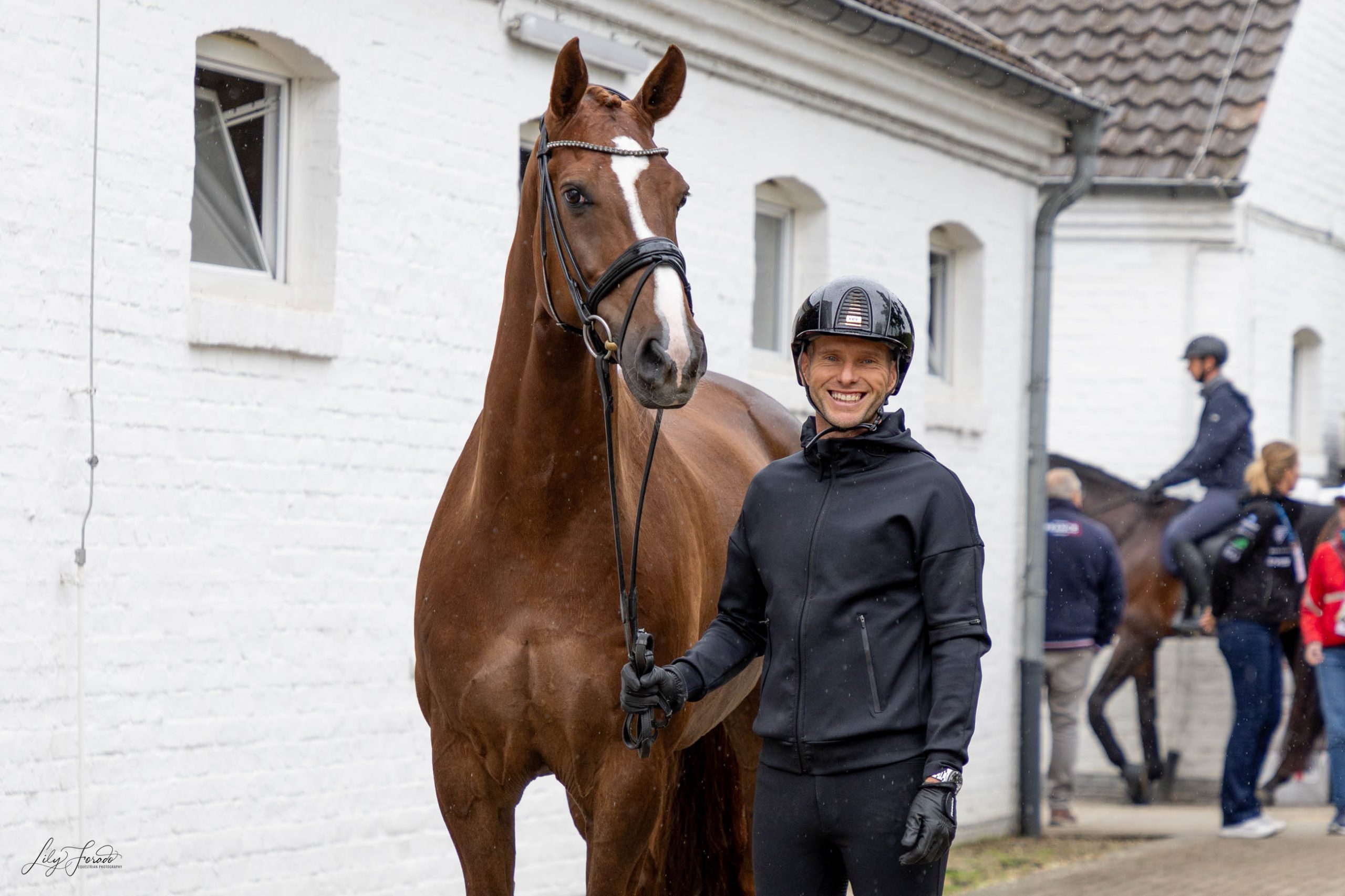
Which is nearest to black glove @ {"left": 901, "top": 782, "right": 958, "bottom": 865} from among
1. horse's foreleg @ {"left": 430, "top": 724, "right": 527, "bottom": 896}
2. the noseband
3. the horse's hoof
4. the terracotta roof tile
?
the noseband

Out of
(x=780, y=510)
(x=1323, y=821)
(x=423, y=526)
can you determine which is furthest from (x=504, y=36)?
(x=1323, y=821)

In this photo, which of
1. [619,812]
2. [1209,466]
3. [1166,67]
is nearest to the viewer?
[619,812]

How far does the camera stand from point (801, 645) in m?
3.49

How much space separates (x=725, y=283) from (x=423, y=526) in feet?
7.74

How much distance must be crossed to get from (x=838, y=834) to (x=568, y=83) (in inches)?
67.2

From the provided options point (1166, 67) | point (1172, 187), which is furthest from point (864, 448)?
point (1166, 67)

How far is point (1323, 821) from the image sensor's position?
1103 cm

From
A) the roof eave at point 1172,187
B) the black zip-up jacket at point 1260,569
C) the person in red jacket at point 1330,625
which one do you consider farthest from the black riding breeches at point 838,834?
the roof eave at point 1172,187

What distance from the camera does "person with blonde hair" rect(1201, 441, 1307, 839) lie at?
1010 centimetres

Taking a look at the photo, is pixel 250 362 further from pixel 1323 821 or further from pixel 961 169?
pixel 1323 821

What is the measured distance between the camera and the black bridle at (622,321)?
138 inches

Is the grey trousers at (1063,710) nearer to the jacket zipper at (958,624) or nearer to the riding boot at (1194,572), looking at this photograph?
the riding boot at (1194,572)

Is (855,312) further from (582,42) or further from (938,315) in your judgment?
(938,315)

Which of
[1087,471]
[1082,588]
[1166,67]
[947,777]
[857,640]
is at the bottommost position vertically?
[1082,588]
